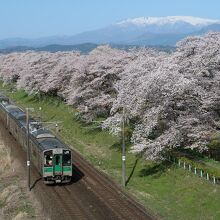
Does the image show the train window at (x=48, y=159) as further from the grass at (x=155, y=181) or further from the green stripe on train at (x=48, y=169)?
the grass at (x=155, y=181)

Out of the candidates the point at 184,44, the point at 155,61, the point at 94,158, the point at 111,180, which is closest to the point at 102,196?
the point at 111,180

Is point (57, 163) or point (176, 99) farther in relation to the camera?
point (176, 99)

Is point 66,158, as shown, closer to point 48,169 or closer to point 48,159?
point 48,159

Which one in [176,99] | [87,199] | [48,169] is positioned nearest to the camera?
[87,199]

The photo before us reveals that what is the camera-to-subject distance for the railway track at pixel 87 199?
27.3 m

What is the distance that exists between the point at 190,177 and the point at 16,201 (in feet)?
40.9

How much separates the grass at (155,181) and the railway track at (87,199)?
43.7 inches

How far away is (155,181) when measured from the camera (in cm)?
3397

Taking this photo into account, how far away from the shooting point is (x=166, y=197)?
30.6 metres

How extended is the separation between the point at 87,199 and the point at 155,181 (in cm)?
618

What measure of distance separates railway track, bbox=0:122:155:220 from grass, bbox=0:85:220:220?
1111 millimetres

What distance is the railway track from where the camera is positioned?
27281 millimetres

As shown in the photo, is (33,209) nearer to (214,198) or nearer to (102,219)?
(102,219)

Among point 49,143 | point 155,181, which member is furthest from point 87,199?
point 155,181
